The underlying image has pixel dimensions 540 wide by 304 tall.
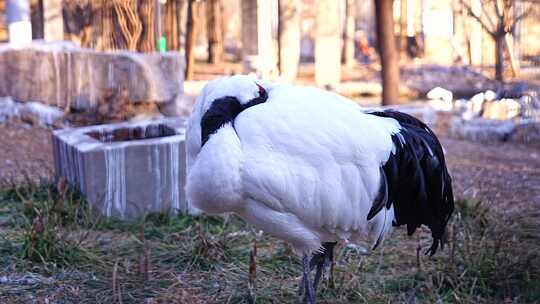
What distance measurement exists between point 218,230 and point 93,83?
4.18 metres

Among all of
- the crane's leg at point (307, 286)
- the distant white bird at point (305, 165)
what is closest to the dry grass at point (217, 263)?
the crane's leg at point (307, 286)

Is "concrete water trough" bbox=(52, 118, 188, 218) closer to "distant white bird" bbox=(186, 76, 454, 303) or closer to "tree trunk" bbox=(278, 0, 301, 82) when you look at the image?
"distant white bird" bbox=(186, 76, 454, 303)

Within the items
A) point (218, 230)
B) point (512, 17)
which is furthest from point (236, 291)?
point (512, 17)

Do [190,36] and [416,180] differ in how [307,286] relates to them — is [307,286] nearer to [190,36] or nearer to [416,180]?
[416,180]

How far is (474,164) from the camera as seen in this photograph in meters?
9.17

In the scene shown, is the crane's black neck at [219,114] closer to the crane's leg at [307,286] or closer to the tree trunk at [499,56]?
the crane's leg at [307,286]

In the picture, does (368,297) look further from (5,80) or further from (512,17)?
(512,17)

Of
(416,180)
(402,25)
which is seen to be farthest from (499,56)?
(416,180)

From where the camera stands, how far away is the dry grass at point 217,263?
199 inches

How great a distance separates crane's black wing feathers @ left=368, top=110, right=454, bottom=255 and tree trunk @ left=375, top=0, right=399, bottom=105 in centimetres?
675

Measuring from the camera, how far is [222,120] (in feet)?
13.5

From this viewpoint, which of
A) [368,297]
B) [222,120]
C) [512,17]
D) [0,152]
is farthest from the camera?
[512,17]

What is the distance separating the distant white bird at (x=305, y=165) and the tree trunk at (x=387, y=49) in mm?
6913

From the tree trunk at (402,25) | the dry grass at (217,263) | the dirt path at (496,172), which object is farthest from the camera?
the tree trunk at (402,25)
